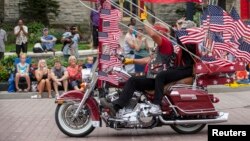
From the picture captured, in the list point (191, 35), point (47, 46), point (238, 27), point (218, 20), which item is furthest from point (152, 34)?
point (47, 46)

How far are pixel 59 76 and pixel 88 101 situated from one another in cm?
645

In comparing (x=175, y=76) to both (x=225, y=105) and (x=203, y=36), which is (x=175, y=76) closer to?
(x=203, y=36)

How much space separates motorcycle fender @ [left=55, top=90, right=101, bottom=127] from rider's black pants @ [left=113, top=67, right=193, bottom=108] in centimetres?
35

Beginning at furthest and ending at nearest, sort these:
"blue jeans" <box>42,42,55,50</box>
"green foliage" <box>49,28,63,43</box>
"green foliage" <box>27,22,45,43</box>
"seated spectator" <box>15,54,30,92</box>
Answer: "green foliage" <box>49,28,63,43</box>
"green foliage" <box>27,22,45,43</box>
"blue jeans" <box>42,42,55,50</box>
"seated spectator" <box>15,54,30,92</box>

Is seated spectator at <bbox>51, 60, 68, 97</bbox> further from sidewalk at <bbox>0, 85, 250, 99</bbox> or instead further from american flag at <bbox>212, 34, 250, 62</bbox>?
american flag at <bbox>212, 34, 250, 62</bbox>

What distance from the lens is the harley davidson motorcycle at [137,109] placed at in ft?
39.0

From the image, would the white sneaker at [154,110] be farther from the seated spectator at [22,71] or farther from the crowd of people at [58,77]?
the seated spectator at [22,71]

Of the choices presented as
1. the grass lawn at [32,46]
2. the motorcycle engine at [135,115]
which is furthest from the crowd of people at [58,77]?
the grass lawn at [32,46]

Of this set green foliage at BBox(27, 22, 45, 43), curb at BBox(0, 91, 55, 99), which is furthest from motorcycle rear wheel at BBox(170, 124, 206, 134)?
green foliage at BBox(27, 22, 45, 43)

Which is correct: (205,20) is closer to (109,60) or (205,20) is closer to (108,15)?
(108,15)

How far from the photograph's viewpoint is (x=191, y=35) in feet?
38.1

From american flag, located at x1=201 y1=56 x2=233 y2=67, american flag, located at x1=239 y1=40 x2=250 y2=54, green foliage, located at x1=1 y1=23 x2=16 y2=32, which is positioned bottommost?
green foliage, located at x1=1 y1=23 x2=16 y2=32

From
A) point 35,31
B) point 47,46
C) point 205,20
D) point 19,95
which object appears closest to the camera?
point 205,20

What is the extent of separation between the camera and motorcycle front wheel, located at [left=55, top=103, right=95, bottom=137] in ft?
39.3
